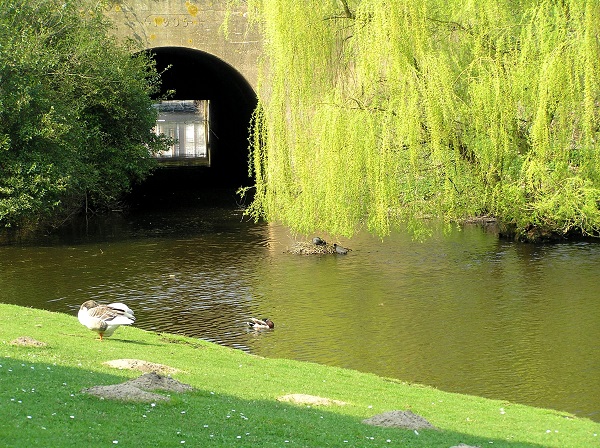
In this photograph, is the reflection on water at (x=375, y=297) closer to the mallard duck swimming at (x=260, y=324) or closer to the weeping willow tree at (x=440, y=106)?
the mallard duck swimming at (x=260, y=324)

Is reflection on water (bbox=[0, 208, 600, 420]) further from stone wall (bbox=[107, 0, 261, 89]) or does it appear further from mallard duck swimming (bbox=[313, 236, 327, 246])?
stone wall (bbox=[107, 0, 261, 89])

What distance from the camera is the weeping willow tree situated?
63.4 ft

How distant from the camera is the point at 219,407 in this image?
34.4 ft

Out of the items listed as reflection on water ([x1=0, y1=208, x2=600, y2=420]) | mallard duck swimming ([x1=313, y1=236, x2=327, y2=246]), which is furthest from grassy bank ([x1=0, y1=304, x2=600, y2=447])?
mallard duck swimming ([x1=313, y1=236, x2=327, y2=246])

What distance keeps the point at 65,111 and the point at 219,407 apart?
1000 inches

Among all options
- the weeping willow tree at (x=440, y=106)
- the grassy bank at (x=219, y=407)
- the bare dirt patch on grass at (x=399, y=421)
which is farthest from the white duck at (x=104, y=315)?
the weeping willow tree at (x=440, y=106)

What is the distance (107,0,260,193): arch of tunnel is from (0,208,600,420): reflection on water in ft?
31.2

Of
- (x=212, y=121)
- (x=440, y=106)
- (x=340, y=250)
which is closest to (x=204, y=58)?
(x=340, y=250)

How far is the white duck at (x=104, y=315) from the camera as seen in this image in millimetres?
15281

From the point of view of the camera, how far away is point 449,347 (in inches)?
750

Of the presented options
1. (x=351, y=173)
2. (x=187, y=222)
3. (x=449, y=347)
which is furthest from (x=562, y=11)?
(x=187, y=222)

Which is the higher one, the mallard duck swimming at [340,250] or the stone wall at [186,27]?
the stone wall at [186,27]

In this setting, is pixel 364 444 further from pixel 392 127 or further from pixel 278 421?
pixel 392 127

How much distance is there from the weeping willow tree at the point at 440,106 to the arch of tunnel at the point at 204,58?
440 inches
